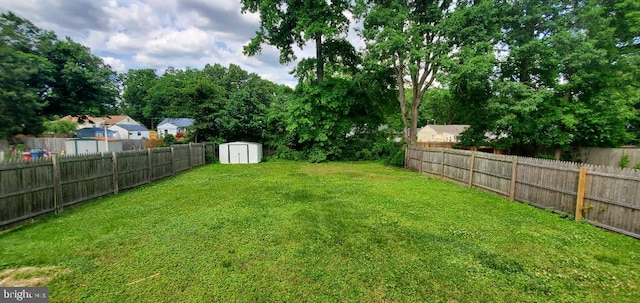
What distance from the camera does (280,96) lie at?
21.0m

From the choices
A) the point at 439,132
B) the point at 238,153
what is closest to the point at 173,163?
the point at 238,153

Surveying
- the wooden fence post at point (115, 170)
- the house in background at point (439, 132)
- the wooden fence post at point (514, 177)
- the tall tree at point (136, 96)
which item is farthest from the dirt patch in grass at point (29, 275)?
the tall tree at point (136, 96)

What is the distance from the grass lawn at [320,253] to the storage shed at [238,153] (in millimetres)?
10437

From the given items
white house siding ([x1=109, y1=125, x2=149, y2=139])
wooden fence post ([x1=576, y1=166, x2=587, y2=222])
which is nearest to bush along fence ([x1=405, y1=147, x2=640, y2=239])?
wooden fence post ([x1=576, y1=166, x2=587, y2=222])

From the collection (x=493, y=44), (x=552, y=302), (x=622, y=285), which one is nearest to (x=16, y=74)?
(x=552, y=302)

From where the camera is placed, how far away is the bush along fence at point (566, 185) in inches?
199

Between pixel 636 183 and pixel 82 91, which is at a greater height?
pixel 82 91

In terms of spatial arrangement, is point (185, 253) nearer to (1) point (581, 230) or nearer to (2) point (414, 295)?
(2) point (414, 295)

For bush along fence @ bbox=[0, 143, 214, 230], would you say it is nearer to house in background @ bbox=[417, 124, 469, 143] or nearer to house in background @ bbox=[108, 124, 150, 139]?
house in background @ bbox=[108, 124, 150, 139]

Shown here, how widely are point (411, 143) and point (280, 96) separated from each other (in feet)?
34.8

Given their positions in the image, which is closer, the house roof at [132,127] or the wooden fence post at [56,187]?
the wooden fence post at [56,187]

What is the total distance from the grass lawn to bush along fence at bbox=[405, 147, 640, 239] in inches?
15.0

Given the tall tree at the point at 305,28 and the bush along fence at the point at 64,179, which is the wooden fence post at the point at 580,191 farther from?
the tall tree at the point at 305,28

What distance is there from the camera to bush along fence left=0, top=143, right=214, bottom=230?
17.4 ft
